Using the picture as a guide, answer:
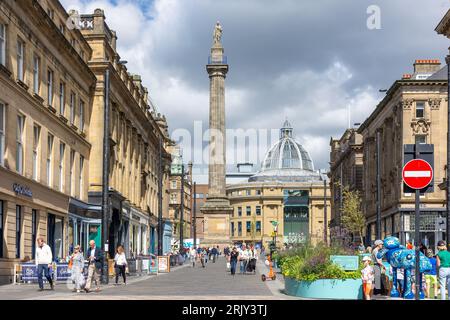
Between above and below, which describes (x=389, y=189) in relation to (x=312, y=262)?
above

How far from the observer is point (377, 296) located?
21812 millimetres

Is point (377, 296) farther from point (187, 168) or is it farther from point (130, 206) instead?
point (187, 168)

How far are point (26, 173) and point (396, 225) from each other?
45498 millimetres

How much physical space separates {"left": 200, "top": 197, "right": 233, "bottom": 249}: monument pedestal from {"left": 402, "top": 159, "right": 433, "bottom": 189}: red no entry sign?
235ft

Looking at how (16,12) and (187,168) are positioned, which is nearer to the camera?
(16,12)

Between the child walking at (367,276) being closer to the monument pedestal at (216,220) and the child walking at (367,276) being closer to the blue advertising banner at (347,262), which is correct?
the blue advertising banner at (347,262)

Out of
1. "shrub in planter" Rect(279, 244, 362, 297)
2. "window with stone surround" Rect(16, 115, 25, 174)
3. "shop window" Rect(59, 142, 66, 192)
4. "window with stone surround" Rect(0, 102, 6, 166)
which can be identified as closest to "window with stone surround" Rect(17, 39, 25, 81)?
"window with stone surround" Rect(16, 115, 25, 174)

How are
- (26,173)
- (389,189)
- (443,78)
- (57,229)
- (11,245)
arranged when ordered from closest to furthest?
(11,245), (26,173), (57,229), (443,78), (389,189)

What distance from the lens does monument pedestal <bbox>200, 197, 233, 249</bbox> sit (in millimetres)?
84688

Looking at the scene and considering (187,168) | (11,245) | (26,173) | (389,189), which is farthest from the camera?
(187,168)

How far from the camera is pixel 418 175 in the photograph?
13.1 m

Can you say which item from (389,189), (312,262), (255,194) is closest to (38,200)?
(312,262)

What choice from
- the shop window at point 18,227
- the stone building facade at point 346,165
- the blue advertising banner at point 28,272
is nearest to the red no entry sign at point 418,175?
the blue advertising banner at point 28,272

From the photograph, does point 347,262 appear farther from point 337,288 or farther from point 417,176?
point 417,176
